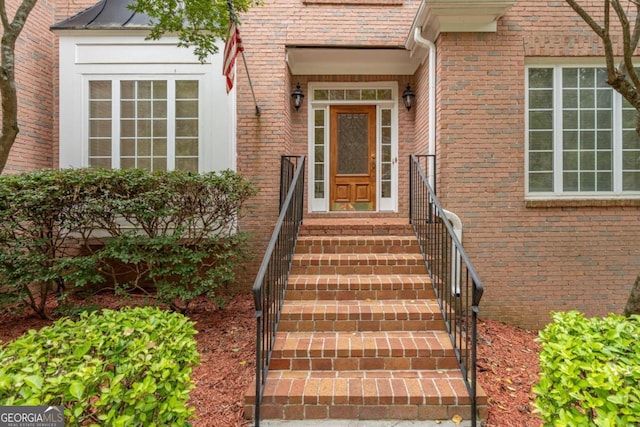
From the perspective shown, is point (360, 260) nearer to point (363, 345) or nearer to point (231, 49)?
point (363, 345)

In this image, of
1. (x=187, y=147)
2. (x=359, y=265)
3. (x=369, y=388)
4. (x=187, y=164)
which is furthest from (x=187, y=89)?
(x=369, y=388)

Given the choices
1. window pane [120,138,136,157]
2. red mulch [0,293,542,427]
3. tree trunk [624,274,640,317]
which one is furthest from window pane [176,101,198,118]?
tree trunk [624,274,640,317]

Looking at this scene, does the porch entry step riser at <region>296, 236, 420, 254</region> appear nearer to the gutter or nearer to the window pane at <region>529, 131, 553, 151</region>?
the gutter

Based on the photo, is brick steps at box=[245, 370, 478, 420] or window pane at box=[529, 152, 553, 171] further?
window pane at box=[529, 152, 553, 171]

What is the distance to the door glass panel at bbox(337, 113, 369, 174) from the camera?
22.0 ft

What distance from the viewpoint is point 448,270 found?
13.6 feet

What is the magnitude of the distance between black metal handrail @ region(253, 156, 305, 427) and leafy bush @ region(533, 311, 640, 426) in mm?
1848

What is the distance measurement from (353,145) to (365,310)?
3953mm

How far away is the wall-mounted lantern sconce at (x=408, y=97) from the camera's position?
6.25 m

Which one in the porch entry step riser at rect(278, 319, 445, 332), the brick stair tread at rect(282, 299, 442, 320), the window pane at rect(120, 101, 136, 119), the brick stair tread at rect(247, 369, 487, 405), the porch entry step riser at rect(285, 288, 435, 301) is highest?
the window pane at rect(120, 101, 136, 119)

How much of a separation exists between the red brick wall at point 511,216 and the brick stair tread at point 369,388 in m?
2.33

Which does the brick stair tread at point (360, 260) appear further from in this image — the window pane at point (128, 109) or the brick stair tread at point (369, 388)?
the window pane at point (128, 109)

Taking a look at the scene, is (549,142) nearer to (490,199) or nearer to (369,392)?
(490,199)

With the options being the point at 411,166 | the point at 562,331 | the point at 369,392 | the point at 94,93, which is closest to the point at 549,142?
the point at 411,166
